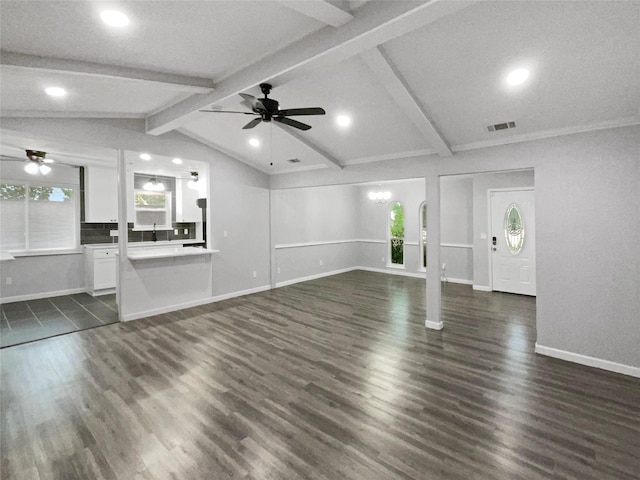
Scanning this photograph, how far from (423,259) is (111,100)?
736cm

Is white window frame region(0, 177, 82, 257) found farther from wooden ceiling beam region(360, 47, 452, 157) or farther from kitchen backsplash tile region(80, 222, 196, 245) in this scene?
wooden ceiling beam region(360, 47, 452, 157)

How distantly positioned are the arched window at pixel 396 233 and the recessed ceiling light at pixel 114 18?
7.61 meters

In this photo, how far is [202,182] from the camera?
19.5 feet

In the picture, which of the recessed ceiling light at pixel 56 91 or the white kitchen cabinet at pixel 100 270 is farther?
the white kitchen cabinet at pixel 100 270

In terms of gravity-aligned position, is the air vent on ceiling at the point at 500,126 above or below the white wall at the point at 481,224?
above

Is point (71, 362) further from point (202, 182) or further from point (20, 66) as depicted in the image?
point (202, 182)

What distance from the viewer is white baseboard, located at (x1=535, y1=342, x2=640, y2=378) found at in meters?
3.09

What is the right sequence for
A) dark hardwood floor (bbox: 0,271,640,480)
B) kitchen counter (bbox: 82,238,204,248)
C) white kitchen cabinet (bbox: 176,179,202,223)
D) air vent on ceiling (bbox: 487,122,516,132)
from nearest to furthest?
dark hardwood floor (bbox: 0,271,640,480)
air vent on ceiling (bbox: 487,122,516,132)
kitchen counter (bbox: 82,238,204,248)
white kitchen cabinet (bbox: 176,179,202,223)

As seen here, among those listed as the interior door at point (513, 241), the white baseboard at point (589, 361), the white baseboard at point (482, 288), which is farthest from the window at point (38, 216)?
the interior door at point (513, 241)

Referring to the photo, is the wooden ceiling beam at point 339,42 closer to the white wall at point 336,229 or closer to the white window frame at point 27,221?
the white wall at point 336,229

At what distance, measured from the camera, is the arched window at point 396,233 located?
8898 mm

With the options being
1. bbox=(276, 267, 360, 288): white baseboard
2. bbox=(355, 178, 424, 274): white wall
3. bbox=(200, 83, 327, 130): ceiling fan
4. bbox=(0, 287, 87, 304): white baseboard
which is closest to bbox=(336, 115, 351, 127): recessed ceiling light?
bbox=(200, 83, 327, 130): ceiling fan

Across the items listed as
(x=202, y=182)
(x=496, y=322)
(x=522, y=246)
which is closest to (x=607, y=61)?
(x=496, y=322)

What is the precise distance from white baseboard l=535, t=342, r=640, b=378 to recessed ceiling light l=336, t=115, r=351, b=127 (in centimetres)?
357
